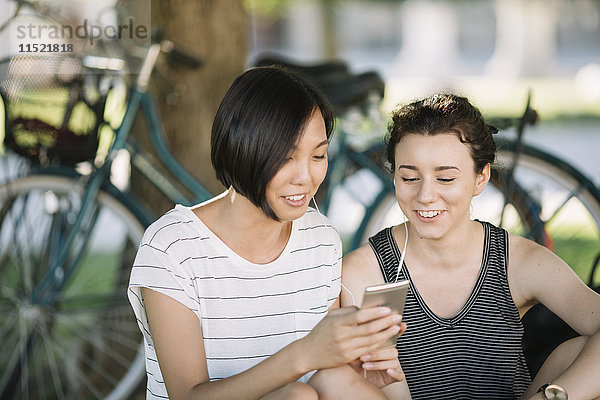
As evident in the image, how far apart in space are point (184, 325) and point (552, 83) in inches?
685

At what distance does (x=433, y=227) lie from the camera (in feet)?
7.38

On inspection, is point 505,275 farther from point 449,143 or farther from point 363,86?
point 363,86

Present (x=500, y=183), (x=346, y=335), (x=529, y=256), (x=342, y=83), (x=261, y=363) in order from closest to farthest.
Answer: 1. (x=346, y=335)
2. (x=261, y=363)
3. (x=529, y=256)
4. (x=500, y=183)
5. (x=342, y=83)

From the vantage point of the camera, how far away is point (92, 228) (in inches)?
120

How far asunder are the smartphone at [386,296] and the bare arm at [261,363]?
1.1 inches

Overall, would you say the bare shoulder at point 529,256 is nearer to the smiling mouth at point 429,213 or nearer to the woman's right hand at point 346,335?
the smiling mouth at point 429,213

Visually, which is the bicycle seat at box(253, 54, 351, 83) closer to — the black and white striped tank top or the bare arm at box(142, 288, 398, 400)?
the black and white striped tank top

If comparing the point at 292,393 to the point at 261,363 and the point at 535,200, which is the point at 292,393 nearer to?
the point at 261,363

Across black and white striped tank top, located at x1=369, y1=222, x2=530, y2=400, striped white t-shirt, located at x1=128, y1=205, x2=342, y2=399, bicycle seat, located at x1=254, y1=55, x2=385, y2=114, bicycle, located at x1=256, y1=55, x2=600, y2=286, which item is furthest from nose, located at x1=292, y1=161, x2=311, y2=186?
bicycle seat, located at x1=254, y1=55, x2=385, y2=114

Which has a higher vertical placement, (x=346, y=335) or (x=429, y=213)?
(x=429, y=213)

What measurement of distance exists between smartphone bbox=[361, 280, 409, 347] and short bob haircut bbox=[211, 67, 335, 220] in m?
0.37

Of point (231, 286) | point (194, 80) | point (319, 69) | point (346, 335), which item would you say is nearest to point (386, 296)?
point (346, 335)

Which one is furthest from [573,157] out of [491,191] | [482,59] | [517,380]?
[482,59]

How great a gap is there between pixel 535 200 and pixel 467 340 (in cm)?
99
